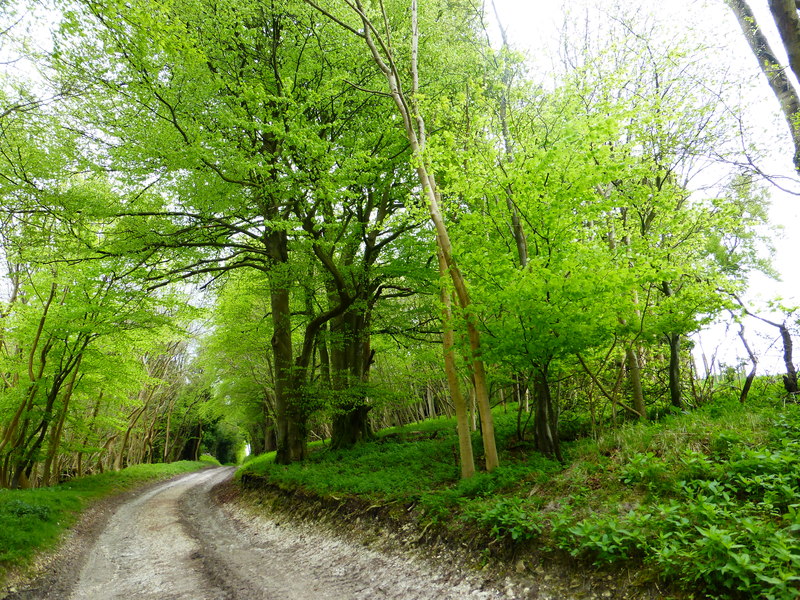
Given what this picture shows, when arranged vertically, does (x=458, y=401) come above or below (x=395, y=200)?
below

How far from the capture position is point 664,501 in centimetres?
437

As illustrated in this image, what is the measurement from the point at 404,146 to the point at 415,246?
8.42 ft

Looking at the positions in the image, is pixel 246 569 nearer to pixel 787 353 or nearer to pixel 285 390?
pixel 285 390

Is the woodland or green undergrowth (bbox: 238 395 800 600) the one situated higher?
the woodland

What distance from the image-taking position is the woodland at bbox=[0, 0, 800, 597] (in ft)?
21.1

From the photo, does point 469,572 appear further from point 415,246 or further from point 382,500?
point 415,246

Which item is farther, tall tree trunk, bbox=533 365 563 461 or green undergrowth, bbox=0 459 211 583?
tall tree trunk, bbox=533 365 563 461

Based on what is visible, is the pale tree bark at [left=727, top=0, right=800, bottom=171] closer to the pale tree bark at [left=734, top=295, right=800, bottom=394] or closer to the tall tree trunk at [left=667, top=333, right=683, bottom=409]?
the pale tree bark at [left=734, top=295, right=800, bottom=394]

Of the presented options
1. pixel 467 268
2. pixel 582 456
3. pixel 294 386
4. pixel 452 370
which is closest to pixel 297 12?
pixel 467 268

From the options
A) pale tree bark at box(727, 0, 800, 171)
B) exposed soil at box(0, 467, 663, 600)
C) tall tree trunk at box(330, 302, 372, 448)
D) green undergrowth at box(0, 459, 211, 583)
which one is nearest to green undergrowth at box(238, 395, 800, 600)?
exposed soil at box(0, 467, 663, 600)

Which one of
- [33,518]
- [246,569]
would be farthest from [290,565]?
[33,518]

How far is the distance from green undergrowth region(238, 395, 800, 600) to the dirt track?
84cm

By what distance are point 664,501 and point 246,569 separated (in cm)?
553

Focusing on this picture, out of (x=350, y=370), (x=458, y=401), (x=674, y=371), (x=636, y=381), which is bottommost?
(x=458, y=401)
